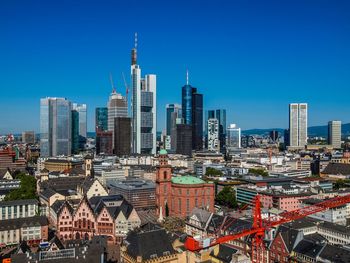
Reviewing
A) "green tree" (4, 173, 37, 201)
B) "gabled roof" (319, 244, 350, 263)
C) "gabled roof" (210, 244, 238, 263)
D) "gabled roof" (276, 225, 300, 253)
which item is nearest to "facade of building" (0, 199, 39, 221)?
"green tree" (4, 173, 37, 201)

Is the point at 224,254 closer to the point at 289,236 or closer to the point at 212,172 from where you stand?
the point at 289,236

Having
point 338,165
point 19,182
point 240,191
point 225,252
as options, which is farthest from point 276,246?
point 338,165

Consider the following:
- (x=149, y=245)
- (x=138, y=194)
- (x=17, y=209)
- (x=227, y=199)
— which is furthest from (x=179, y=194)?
(x=149, y=245)

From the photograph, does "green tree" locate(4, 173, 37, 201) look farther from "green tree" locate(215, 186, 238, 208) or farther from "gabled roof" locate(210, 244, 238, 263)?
"gabled roof" locate(210, 244, 238, 263)

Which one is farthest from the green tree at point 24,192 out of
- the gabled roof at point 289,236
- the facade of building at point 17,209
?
the gabled roof at point 289,236

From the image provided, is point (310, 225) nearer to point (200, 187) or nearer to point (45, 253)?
point (200, 187)

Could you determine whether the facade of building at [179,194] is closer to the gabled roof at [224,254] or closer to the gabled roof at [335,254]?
the gabled roof at [224,254]
